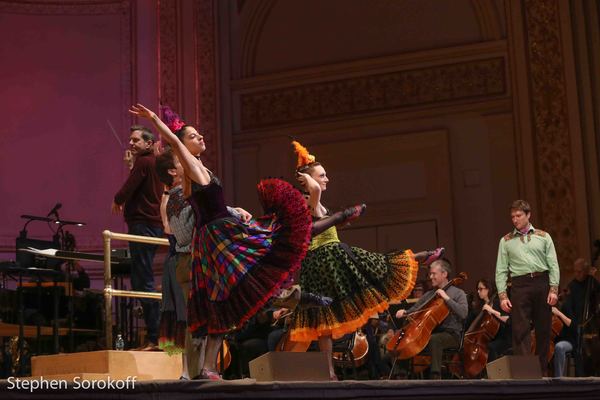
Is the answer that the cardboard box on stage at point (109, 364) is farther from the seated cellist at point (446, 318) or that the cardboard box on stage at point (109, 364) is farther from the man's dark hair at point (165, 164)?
the seated cellist at point (446, 318)

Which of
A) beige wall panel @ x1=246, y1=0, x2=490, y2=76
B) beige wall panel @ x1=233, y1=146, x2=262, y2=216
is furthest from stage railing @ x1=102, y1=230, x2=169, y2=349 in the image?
beige wall panel @ x1=246, y1=0, x2=490, y2=76

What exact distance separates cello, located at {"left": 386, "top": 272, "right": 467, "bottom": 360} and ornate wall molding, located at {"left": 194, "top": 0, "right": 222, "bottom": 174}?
4.79 m

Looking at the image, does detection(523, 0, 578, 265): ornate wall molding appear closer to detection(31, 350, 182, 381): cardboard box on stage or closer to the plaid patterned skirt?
detection(31, 350, 182, 381): cardboard box on stage

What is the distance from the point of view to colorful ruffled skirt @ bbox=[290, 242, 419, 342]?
5996 millimetres

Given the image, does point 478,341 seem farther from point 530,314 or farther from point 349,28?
point 349,28

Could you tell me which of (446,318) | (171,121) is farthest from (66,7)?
(171,121)

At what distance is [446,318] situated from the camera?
8.12 meters

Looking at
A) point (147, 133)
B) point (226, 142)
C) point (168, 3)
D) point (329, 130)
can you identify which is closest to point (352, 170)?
point (329, 130)

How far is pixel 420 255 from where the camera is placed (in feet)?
21.1

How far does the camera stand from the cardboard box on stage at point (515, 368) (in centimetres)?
574

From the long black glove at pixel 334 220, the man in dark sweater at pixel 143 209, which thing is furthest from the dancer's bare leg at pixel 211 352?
the man in dark sweater at pixel 143 209

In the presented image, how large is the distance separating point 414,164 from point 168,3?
360 centimetres

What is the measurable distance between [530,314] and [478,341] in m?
1.12

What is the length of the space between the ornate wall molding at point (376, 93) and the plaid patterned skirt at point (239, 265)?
6734mm
